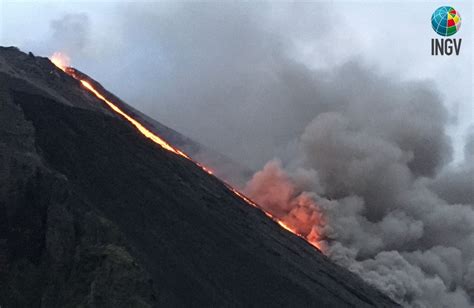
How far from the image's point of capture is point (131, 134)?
114 feet

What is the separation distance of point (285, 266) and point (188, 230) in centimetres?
639

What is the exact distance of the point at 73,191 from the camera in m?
26.2

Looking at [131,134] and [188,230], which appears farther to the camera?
[131,134]

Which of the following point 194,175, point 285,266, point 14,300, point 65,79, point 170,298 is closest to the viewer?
point 14,300

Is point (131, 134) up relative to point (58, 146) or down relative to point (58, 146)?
up

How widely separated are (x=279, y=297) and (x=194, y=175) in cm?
1177

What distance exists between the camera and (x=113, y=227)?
83.0ft

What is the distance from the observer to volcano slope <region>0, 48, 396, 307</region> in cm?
2302

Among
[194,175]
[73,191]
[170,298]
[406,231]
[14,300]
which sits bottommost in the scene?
[14,300]

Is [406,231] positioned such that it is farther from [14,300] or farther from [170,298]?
[14,300]

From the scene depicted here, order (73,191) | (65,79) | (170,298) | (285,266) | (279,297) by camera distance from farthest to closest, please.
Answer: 1. (65,79)
2. (285,266)
3. (279,297)
4. (73,191)
5. (170,298)

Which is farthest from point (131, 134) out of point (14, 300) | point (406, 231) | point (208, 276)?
point (406, 231)

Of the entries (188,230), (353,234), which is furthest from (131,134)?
(353,234)

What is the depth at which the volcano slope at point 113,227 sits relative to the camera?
906 inches
